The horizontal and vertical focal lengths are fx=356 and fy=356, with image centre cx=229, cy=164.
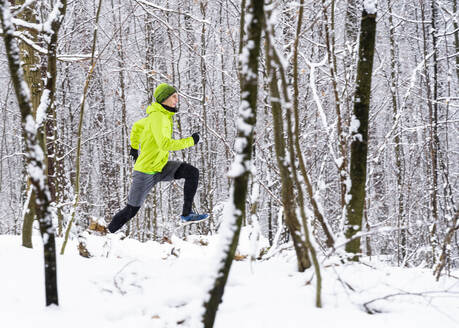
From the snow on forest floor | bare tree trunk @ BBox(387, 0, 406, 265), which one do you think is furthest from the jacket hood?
bare tree trunk @ BBox(387, 0, 406, 265)

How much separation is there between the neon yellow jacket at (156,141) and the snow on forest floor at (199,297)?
1609 mm

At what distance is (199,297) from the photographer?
1.88m

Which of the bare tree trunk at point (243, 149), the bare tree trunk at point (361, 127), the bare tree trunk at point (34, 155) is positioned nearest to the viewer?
the bare tree trunk at point (243, 149)

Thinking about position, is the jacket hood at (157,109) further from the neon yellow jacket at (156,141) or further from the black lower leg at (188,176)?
the black lower leg at (188,176)

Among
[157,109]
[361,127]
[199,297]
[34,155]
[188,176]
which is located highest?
[157,109]

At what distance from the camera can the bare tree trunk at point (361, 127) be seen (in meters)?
2.11

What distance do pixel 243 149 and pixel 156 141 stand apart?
2421mm

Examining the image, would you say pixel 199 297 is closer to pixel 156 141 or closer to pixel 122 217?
pixel 156 141

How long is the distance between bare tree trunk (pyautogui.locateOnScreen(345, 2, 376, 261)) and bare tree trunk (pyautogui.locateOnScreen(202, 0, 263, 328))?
3.28 ft

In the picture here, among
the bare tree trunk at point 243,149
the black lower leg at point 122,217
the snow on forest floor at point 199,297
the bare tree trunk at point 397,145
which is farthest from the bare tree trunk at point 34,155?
the bare tree trunk at point 397,145

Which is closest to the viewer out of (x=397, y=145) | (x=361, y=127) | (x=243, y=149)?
(x=243, y=149)

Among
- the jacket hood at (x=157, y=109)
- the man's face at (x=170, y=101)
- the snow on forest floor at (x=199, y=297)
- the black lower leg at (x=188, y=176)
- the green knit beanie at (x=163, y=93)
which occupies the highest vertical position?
the green knit beanie at (x=163, y=93)

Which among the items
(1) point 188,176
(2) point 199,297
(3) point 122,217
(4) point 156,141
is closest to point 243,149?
(2) point 199,297

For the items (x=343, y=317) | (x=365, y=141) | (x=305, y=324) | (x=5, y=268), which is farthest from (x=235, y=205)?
(x=5, y=268)
